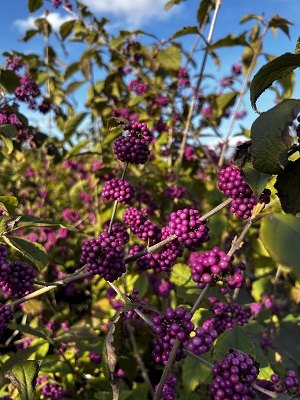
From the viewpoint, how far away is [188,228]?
127 centimetres

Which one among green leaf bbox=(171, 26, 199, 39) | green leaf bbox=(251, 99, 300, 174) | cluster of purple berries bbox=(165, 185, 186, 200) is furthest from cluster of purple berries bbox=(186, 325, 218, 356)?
green leaf bbox=(171, 26, 199, 39)

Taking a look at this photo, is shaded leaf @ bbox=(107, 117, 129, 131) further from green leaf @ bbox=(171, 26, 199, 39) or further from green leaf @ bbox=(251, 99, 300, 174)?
green leaf @ bbox=(171, 26, 199, 39)

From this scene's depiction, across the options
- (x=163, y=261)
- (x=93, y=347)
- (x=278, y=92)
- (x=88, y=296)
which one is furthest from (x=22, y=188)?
(x=163, y=261)

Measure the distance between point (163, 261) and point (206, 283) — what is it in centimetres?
56

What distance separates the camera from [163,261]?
5.15 ft

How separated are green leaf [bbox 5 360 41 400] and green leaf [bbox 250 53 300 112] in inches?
48.1

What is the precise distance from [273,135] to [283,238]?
27cm

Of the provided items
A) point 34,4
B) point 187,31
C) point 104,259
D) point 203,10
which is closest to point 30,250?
point 104,259

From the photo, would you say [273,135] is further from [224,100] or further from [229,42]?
[224,100]

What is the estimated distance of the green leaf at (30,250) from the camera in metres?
1.33

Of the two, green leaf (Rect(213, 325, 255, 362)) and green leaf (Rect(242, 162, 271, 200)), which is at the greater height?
green leaf (Rect(242, 162, 271, 200))

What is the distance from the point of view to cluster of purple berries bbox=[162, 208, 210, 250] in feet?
4.13

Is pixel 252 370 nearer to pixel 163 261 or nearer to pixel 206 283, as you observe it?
pixel 206 283

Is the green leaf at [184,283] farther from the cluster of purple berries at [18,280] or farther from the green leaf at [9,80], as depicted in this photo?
the green leaf at [9,80]
